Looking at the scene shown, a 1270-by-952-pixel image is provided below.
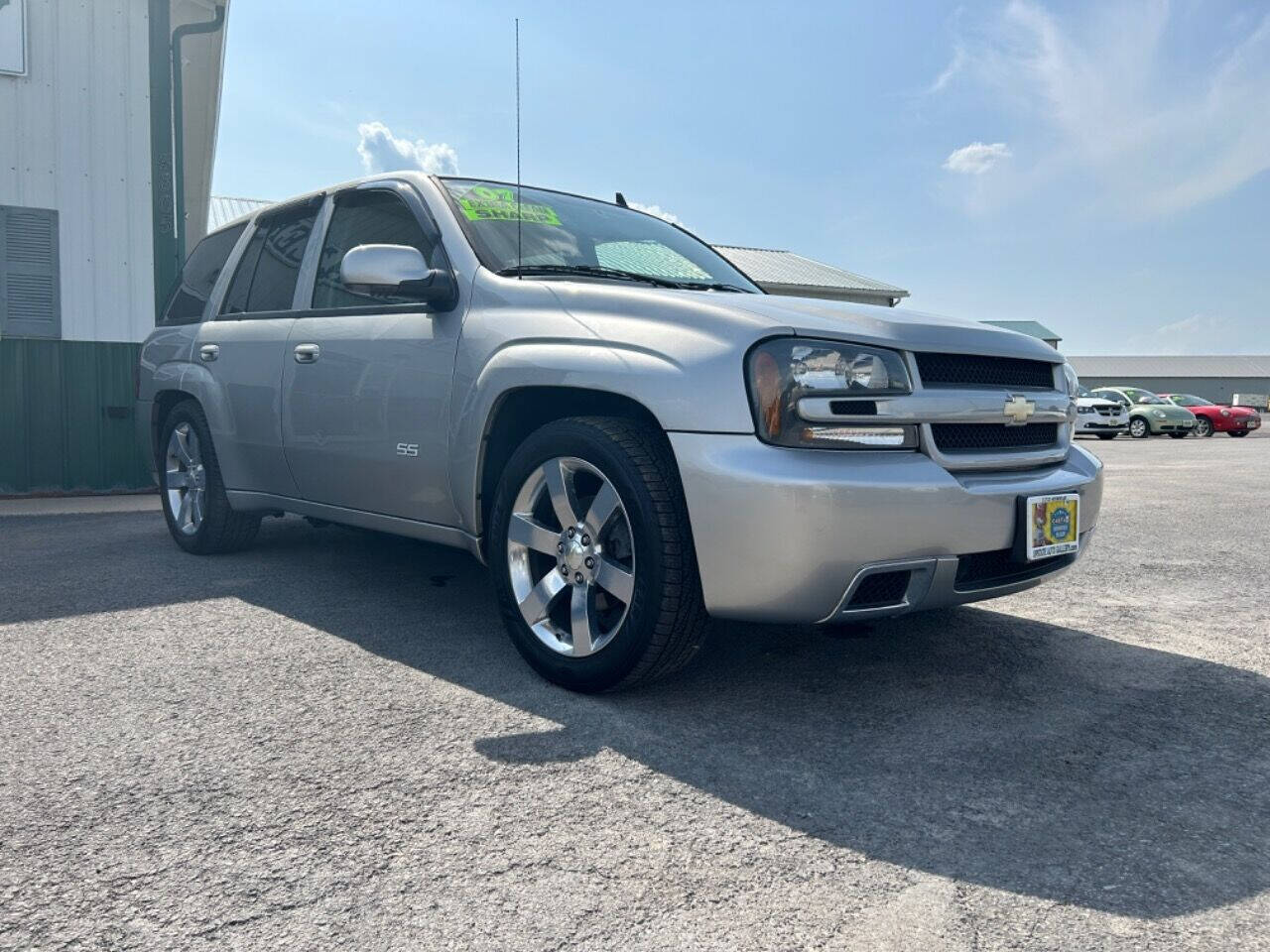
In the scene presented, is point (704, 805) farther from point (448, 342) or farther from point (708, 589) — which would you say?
point (448, 342)

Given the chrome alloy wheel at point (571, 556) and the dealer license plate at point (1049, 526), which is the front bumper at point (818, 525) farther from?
the chrome alloy wheel at point (571, 556)

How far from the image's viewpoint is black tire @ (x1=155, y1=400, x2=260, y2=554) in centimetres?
488

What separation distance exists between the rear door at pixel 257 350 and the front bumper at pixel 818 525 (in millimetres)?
2409

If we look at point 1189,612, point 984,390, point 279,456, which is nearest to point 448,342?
point 279,456

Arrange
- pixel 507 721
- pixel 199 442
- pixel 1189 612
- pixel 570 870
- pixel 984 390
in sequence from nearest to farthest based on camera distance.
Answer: pixel 570 870
pixel 507 721
pixel 984 390
pixel 1189 612
pixel 199 442

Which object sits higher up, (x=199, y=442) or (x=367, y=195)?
(x=367, y=195)

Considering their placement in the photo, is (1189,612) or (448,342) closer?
(448,342)

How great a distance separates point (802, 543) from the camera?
245 centimetres

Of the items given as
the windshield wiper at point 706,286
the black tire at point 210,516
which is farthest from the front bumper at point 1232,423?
the black tire at point 210,516

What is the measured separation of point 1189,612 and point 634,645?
2703 mm

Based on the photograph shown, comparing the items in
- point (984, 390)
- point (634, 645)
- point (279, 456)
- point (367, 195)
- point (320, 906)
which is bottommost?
point (320, 906)

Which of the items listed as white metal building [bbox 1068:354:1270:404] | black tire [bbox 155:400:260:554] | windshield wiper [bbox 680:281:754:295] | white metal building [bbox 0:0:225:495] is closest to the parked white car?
white metal building [bbox 0:0:225:495]

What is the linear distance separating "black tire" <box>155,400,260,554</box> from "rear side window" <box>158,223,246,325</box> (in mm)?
532

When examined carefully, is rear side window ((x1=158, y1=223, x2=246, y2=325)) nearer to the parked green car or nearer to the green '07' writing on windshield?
the green '07' writing on windshield
